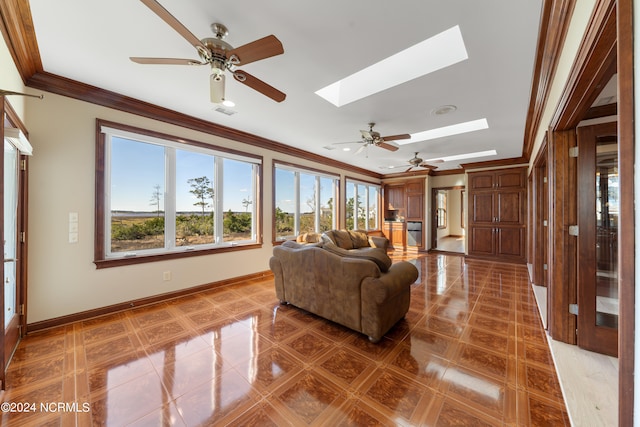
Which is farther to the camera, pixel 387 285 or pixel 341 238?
pixel 341 238

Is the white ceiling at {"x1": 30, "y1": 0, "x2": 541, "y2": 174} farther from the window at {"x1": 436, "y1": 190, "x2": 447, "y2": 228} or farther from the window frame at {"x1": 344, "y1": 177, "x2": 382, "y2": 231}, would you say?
the window at {"x1": 436, "y1": 190, "x2": 447, "y2": 228}

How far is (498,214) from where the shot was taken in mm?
6074

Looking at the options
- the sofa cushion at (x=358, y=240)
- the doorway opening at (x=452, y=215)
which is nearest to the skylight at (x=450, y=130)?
the sofa cushion at (x=358, y=240)

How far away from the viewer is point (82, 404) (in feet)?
5.24


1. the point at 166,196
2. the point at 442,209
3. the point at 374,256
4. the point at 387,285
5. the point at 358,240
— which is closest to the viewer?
the point at 387,285

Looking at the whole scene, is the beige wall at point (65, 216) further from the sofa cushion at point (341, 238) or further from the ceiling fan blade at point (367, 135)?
the sofa cushion at point (341, 238)

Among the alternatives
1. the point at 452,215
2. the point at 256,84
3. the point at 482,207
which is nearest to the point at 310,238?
the point at 256,84

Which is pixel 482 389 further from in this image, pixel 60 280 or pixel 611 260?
pixel 60 280

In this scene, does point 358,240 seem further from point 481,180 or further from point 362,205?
point 481,180

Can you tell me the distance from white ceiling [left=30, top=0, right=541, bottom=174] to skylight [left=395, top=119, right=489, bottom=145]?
19 centimetres

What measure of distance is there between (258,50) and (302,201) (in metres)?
4.14

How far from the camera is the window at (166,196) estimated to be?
3043 millimetres

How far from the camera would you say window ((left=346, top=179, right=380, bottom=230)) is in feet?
24.4

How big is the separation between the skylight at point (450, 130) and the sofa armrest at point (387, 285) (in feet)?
9.06
